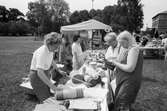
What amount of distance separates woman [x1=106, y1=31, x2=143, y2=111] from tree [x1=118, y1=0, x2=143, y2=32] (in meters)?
26.8

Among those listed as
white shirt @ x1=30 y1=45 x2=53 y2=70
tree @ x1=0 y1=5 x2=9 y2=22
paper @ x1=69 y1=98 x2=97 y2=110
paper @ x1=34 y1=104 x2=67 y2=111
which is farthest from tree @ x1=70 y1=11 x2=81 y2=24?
paper @ x1=34 y1=104 x2=67 y2=111

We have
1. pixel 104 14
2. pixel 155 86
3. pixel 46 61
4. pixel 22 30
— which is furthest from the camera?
pixel 22 30

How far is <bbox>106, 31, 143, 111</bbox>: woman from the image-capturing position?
6.59 ft

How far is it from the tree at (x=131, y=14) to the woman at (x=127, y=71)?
2684 cm

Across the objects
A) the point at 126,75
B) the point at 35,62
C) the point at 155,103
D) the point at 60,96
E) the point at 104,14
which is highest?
the point at 104,14

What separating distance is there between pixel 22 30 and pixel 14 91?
59.5m

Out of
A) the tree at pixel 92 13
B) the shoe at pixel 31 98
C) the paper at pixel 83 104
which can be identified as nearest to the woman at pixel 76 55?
the shoe at pixel 31 98

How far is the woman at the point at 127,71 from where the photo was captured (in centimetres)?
201

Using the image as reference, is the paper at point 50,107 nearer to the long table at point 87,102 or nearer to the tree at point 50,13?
the long table at point 87,102

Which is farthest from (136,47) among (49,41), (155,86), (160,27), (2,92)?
(160,27)

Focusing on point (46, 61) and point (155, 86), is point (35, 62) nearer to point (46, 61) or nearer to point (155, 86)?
point (46, 61)

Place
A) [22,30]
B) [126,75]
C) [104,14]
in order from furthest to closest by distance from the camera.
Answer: [22,30], [104,14], [126,75]

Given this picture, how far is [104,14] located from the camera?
4512 centimetres

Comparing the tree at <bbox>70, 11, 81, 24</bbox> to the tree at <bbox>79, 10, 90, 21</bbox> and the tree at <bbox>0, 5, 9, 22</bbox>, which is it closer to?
the tree at <bbox>79, 10, 90, 21</bbox>
